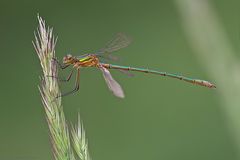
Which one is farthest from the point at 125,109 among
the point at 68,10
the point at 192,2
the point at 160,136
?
the point at 192,2

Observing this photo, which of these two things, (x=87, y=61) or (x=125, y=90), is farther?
(x=125, y=90)

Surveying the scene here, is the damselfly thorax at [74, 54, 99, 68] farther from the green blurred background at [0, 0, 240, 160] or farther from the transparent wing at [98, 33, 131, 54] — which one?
the green blurred background at [0, 0, 240, 160]

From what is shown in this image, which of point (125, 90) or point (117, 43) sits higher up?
point (117, 43)

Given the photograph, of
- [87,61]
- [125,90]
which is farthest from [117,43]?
[125,90]

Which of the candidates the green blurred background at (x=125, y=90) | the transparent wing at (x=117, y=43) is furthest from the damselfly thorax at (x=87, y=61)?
the green blurred background at (x=125, y=90)

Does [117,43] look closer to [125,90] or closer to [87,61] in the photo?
[87,61]

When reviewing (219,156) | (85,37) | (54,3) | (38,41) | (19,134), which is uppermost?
(54,3)

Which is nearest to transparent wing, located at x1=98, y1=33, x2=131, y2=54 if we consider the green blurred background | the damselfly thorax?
the damselfly thorax

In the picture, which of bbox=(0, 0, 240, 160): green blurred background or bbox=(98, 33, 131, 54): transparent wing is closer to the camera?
bbox=(98, 33, 131, 54): transparent wing

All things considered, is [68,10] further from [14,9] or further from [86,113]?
[86,113]
